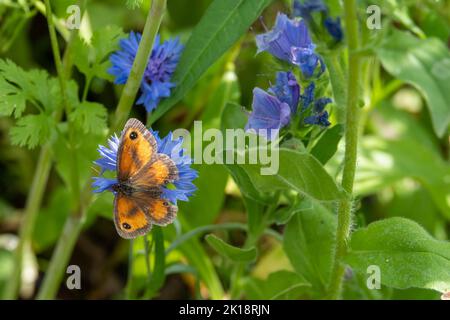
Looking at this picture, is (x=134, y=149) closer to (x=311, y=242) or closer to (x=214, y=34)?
(x=214, y=34)

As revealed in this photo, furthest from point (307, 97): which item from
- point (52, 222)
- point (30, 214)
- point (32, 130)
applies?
point (52, 222)

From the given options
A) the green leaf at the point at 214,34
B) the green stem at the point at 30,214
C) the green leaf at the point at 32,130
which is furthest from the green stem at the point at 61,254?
the green leaf at the point at 214,34

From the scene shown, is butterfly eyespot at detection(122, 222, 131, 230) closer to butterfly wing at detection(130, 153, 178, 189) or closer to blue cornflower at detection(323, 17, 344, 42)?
butterfly wing at detection(130, 153, 178, 189)

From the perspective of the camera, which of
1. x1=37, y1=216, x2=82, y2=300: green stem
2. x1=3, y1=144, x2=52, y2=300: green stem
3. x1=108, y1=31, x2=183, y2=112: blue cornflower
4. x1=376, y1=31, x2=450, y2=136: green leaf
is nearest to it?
x1=376, y1=31, x2=450, y2=136: green leaf

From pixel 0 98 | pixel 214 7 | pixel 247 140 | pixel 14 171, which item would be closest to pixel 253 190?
pixel 247 140

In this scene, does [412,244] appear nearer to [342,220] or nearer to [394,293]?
[342,220]

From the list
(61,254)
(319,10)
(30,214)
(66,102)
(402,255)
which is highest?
(319,10)

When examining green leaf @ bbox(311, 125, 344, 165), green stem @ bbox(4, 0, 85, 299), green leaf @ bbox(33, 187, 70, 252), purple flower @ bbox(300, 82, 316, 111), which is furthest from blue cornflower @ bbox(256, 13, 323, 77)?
green leaf @ bbox(33, 187, 70, 252)
